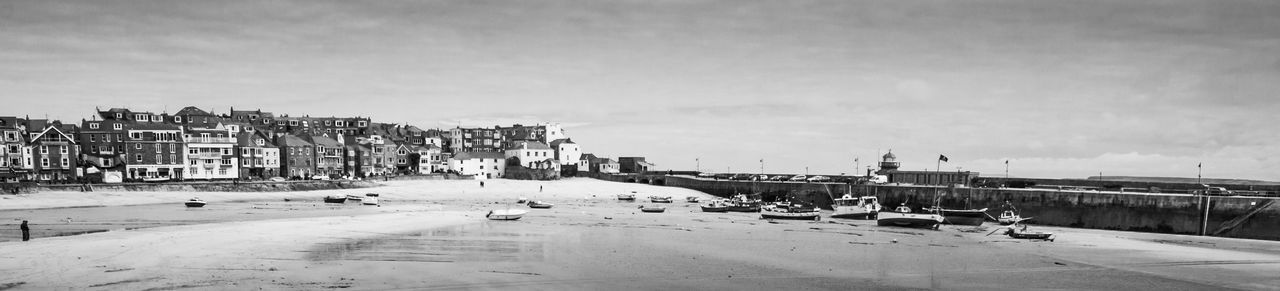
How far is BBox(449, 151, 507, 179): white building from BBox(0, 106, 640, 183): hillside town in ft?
0.62

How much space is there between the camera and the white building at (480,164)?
137 metres

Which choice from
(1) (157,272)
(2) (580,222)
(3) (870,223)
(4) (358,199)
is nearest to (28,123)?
(4) (358,199)

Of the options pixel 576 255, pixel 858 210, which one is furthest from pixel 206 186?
pixel 858 210

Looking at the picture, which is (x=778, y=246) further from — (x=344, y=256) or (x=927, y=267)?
(x=344, y=256)

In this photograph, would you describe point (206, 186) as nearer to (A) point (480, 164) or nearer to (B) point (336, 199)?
(B) point (336, 199)

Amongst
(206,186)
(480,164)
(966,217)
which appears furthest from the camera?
(480,164)

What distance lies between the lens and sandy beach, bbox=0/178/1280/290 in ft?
83.3

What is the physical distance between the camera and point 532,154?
14525 cm

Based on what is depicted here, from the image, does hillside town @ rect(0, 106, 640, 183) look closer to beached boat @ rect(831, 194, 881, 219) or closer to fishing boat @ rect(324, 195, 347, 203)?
fishing boat @ rect(324, 195, 347, 203)

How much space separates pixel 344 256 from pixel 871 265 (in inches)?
877

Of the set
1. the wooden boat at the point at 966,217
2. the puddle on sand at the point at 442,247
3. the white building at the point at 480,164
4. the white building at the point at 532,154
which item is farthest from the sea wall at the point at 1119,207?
the white building at the point at 480,164

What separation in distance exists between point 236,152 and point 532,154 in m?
54.2

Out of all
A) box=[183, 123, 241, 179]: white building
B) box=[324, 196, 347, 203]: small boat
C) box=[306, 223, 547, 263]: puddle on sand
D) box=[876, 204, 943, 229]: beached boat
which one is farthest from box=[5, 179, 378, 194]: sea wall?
box=[876, 204, 943, 229]: beached boat

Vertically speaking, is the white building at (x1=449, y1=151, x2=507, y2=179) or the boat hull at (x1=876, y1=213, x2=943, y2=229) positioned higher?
the white building at (x1=449, y1=151, x2=507, y2=179)
